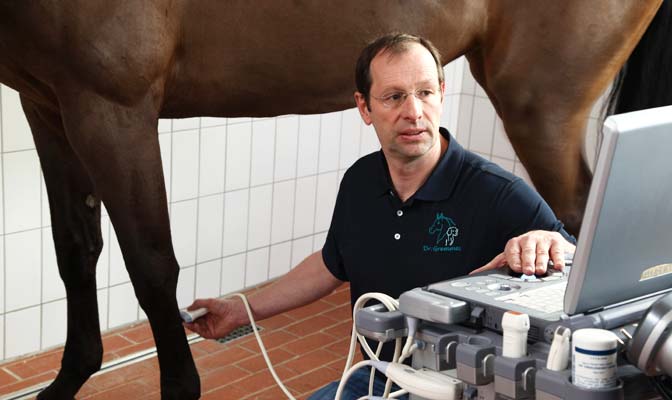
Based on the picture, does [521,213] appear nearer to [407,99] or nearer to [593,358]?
[407,99]

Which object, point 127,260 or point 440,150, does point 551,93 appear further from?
point 127,260

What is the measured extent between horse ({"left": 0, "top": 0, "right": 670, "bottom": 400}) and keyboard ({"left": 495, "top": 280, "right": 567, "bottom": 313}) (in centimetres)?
112

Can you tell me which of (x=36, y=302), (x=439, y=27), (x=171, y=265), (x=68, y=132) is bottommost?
(x=36, y=302)

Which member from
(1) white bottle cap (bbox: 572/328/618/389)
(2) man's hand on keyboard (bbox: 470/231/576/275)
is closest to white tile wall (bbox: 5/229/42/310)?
(2) man's hand on keyboard (bbox: 470/231/576/275)

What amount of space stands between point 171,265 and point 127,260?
0.10m

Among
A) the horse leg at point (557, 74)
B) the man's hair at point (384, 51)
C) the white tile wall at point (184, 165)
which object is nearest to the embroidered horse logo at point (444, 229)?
the man's hair at point (384, 51)

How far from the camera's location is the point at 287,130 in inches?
148

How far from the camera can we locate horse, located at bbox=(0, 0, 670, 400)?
201 cm

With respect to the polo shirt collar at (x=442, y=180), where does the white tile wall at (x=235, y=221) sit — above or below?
below

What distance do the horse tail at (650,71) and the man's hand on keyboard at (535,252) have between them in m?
1.52

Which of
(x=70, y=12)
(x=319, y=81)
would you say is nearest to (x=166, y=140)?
(x=319, y=81)

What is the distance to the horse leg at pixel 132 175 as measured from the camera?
2.01 m

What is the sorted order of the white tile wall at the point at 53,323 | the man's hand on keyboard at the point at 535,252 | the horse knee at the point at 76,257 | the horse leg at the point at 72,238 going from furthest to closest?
1. the white tile wall at the point at 53,323
2. the horse knee at the point at 76,257
3. the horse leg at the point at 72,238
4. the man's hand on keyboard at the point at 535,252

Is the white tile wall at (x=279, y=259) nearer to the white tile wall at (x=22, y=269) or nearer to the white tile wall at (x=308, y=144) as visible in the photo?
the white tile wall at (x=308, y=144)
